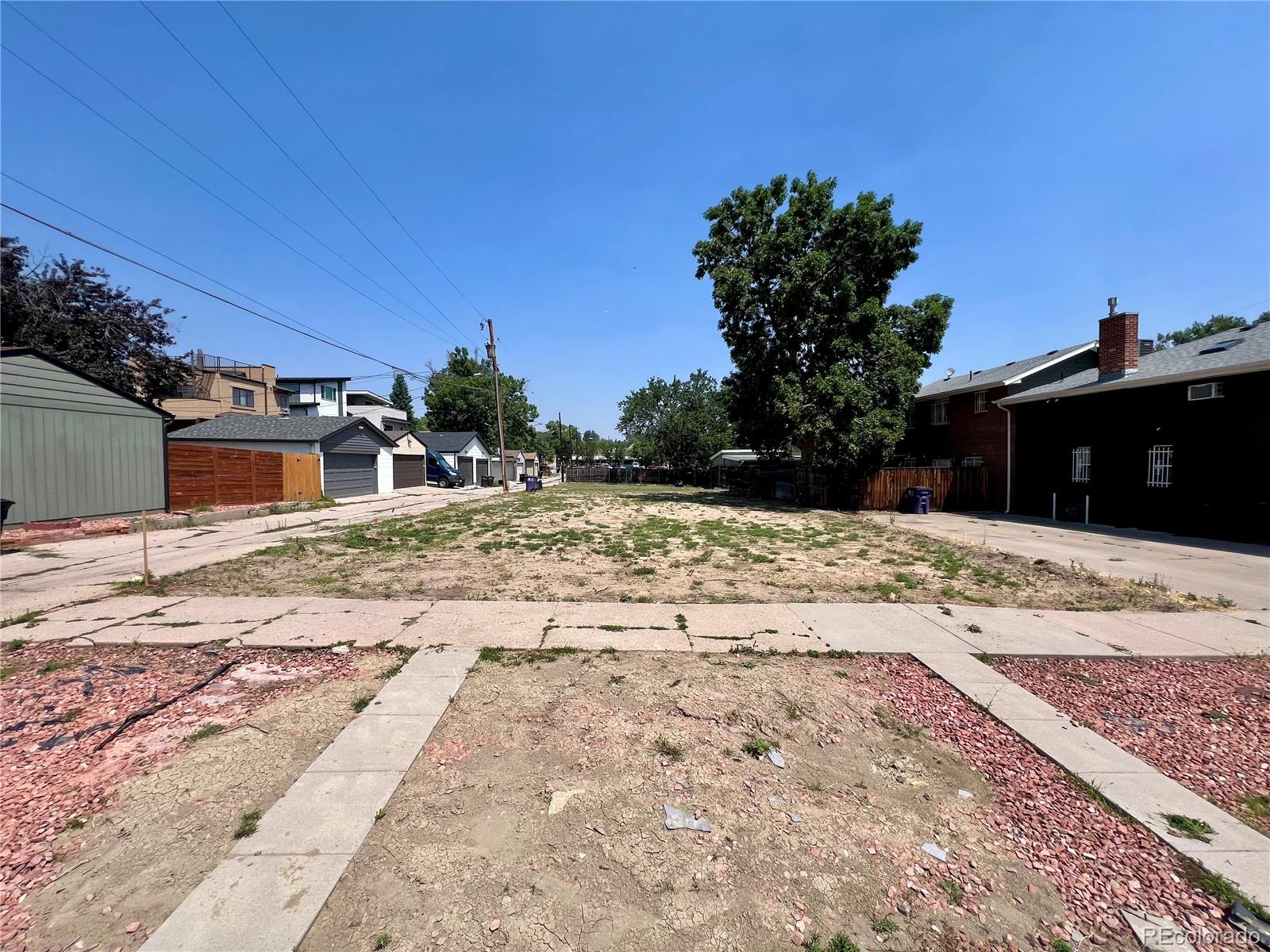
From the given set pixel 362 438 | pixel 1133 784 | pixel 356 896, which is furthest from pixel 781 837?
pixel 362 438

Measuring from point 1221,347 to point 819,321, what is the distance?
1178cm

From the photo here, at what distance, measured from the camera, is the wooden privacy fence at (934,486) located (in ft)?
70.6

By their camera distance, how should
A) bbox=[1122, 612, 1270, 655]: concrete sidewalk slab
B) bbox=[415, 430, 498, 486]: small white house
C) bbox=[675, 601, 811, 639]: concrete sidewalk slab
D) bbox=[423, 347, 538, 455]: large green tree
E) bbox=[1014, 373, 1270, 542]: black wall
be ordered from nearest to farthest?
bbox=[1122, 612, 1270, 655]: concrete sidewalk slab < bbox=[675, 601, 811, 639]: concrete sidewalk slab < bbox=[1014, 373, 1270, 542]: black wall < bbox=[415, 430, 498, 486]: small white house < bbox=[423, 347, 538, 455]: large green tree

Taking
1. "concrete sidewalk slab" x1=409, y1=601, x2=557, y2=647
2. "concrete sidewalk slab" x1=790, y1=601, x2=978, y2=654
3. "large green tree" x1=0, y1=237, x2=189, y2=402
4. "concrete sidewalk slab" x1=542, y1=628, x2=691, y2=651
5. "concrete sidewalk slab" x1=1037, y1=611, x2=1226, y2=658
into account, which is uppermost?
"large green tree" x1=0, y1=237, x2=189, y2=402

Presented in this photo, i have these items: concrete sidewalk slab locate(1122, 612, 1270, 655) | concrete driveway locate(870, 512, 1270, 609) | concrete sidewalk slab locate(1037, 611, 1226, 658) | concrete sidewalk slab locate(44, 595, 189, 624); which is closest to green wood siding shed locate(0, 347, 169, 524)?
concrete sidewalk slab locate(44, 595, 189, 624)

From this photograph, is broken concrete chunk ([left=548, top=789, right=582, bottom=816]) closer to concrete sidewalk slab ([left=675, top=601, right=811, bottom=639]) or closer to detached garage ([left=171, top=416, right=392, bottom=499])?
concrete sidewalk slab ([left=675, top=601, right=811, bottom=639])

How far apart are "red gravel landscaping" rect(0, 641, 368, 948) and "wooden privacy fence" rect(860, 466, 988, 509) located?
20.8 metres

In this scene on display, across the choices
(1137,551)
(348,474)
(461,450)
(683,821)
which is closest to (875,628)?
(683,821)

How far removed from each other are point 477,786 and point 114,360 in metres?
34.8

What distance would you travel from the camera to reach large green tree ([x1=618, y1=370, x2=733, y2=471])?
44938 millimetres

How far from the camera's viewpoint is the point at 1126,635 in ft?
18.7

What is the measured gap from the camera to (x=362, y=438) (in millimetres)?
28031

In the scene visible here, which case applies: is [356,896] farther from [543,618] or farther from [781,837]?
[543,618]

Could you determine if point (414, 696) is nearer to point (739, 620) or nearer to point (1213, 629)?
point (739, 620)
